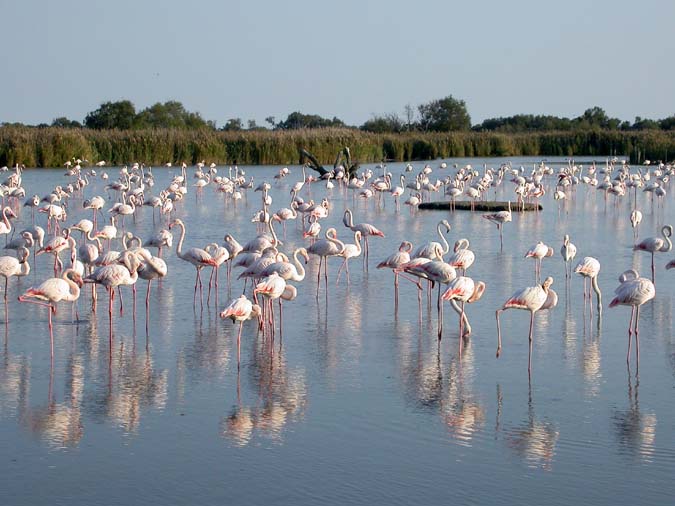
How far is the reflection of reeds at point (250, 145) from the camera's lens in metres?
37.4

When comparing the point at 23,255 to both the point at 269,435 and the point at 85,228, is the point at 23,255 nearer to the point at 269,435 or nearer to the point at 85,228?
the point at 85,228

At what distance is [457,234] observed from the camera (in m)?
17.6

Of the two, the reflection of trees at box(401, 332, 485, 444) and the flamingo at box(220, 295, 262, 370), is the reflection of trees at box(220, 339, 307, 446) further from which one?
the reflection of trees at box(401, 332, 485, 444)

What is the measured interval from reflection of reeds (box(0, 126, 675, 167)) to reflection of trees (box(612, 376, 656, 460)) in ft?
104

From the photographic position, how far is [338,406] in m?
7.26

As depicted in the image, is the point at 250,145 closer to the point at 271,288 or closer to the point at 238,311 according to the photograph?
the point at 271,288

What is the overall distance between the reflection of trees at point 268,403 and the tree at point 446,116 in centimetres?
7202

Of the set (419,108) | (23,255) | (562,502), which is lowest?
(562,502)

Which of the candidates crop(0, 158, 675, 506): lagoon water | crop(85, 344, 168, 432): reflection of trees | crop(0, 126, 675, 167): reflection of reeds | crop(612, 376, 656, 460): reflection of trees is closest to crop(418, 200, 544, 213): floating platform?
crop(0, 158, 675, 506): lagoon water

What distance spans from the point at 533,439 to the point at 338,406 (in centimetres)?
135

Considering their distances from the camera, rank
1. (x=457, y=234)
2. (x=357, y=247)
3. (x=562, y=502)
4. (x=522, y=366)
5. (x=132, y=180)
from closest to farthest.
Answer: (x=562, y=502), (x=522, y=366), (x=357, y=247), (x=457, y=234), (x=132, y=180)

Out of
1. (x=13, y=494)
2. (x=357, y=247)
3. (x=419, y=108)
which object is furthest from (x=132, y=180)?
(x=419, y=108)

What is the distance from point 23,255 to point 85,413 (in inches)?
190

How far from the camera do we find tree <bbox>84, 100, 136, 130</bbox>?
68.9 m
